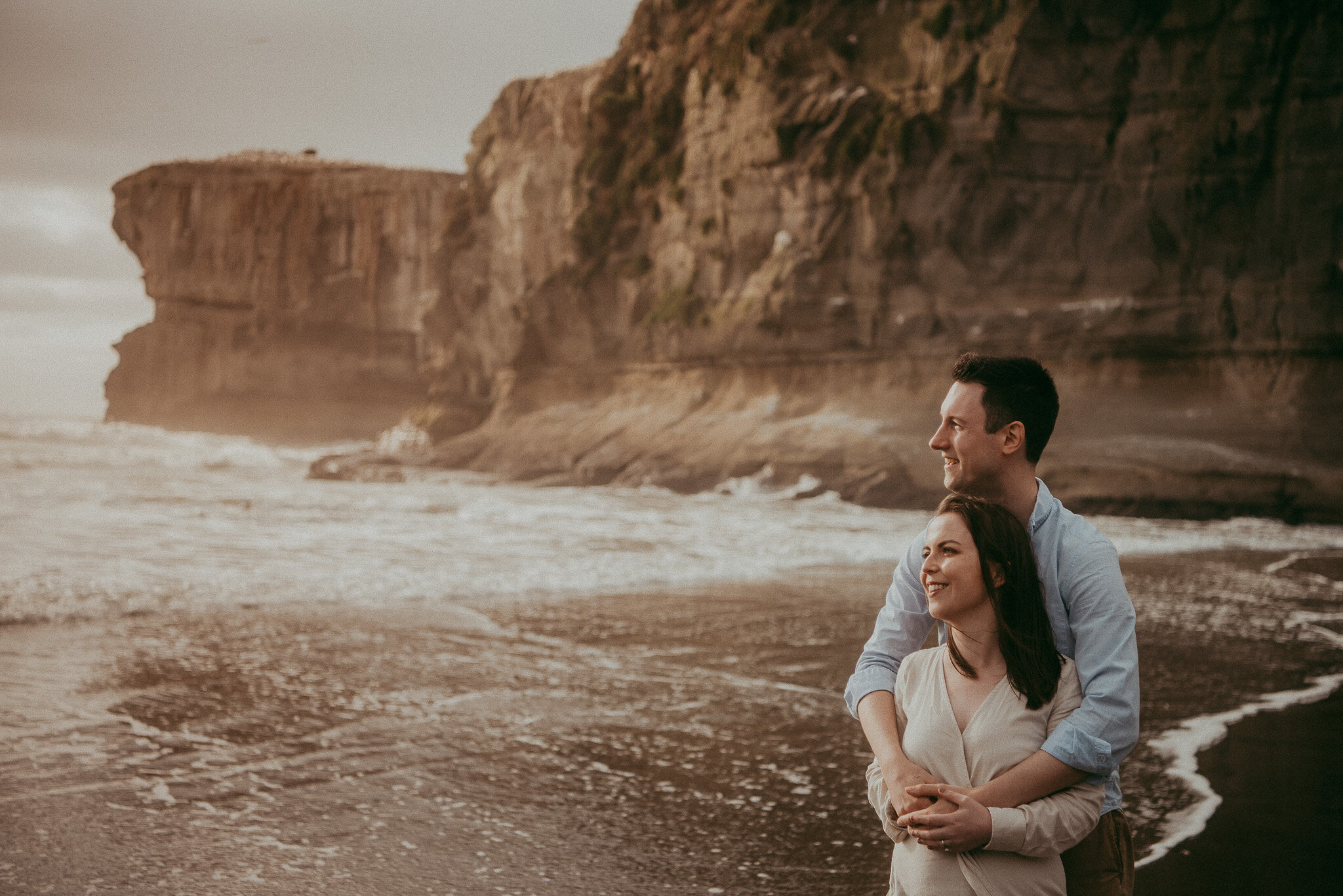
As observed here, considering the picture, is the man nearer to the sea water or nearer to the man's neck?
the man's neck

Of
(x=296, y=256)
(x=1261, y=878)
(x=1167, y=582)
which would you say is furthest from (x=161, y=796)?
(x=296, y=256)

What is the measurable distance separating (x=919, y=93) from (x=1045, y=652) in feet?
73.4

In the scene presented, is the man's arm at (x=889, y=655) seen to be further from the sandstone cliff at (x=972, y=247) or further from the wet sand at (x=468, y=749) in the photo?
the sandstone cliff at (x=972, y=247)

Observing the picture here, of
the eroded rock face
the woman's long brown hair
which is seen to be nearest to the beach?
the woman's long brown hair

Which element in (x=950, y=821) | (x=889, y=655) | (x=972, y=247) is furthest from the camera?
(x=972, y=247)

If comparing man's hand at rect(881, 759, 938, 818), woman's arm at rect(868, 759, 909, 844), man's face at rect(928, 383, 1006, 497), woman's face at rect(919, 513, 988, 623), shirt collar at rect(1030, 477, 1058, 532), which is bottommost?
woman's arm at rect(868, 759, 909, 844)

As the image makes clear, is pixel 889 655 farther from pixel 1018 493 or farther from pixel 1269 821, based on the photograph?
pixel 1269 821

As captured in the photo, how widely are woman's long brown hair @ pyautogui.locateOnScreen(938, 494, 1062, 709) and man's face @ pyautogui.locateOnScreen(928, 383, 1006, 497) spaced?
0.41 feet

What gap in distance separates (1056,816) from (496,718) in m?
3.25

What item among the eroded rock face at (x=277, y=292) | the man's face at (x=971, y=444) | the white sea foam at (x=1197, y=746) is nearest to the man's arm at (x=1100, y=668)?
the man's face at (x=971, y=444)

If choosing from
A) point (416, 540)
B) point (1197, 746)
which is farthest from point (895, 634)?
point (416, 540)

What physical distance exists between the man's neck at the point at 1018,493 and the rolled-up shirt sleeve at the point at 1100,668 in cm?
14

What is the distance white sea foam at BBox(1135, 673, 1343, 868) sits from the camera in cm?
341

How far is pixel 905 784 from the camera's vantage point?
188 centimetres
